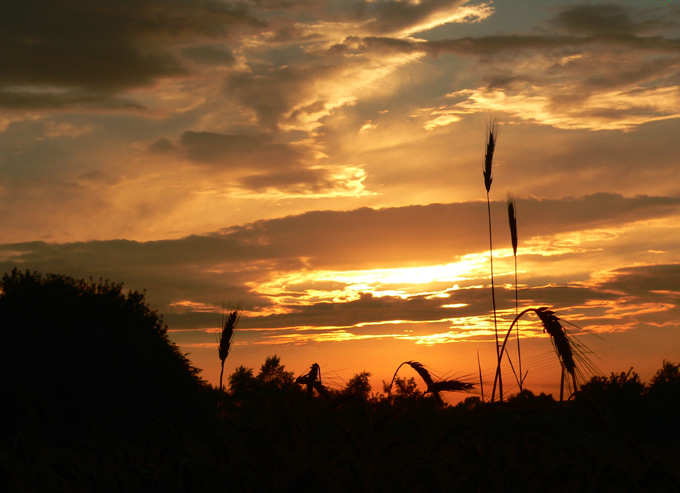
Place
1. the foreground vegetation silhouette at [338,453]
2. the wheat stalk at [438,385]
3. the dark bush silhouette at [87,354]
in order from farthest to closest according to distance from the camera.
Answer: the dark bush silhouette at [87,354] → the wheat stalk at [438,385] → the foreground vegetation silhouette at [338,453]

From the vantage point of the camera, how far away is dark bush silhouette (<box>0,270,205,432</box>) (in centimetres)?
2259

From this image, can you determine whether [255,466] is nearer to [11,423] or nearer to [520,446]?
[520,446]

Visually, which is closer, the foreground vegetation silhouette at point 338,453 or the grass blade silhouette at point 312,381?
the foreground vegetation silhouette at point 338,453

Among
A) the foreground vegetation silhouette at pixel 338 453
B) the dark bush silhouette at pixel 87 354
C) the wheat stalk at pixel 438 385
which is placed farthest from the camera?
the dark bush silhouette at pixel 87 354

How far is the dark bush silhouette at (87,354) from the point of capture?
2259 centimetres

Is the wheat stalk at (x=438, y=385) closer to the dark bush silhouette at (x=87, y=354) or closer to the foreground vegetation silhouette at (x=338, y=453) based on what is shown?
the foreground vegetation silhouette at (x=338, y=453)

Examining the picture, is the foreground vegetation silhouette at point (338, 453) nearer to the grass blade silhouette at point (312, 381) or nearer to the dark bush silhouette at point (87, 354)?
the grass blade silhouette at point (312, 381)

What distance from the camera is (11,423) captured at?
858 inches

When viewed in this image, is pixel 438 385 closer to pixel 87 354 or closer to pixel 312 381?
pixel 312 381

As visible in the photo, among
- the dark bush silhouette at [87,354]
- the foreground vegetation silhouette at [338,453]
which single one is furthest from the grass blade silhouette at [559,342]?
the dark bush silhouette at [87,354]

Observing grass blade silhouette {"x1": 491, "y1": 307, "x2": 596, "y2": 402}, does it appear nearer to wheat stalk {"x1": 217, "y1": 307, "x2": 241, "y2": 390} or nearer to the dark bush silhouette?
wheat stalk {"x1": 217, "y1": 307, "x2": 241, "y2": 390}

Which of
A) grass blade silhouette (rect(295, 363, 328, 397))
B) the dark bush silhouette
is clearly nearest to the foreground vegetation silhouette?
grass blade silhouette (rect(295, 363, 328, 397))

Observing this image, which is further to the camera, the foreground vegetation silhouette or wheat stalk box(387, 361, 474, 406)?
wheat stalk box(387, 361, 474, 406)

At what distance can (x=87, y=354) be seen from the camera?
23547 mm
